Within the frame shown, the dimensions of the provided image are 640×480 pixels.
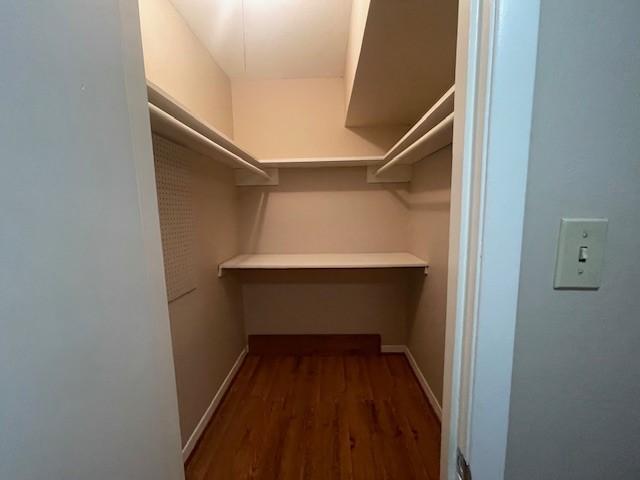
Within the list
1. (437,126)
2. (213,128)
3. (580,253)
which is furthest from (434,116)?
(213,128)

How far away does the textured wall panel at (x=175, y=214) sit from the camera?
1236 millimetres

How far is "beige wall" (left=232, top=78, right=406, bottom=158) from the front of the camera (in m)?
2.21

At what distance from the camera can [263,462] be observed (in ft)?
4.41

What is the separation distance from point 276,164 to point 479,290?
183 cm

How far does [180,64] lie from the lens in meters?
1.47

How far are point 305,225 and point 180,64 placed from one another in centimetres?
138

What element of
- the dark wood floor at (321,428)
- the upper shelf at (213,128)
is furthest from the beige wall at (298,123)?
the dark wood floor at (321,428)

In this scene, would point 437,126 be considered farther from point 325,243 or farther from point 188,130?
point 325,243

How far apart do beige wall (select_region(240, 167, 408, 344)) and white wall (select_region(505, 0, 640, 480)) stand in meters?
1.86

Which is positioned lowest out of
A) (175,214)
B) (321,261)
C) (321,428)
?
(321,428)

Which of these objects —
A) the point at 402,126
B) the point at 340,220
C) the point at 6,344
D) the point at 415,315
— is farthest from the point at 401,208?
the point at 6,344

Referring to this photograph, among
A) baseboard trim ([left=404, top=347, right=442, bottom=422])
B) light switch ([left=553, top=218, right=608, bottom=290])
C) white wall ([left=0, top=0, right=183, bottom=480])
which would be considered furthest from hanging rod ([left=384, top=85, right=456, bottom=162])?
baseboard trim ([left=404, top=347, right=442, bottom=422])

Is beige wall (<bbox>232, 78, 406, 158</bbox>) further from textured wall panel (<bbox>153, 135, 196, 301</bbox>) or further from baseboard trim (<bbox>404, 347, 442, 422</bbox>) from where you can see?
baseboard trim (<bbox>404, 347, 442, 422</bbox>)

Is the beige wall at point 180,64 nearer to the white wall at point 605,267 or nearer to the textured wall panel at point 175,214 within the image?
the textured wall panel at point 175,214
